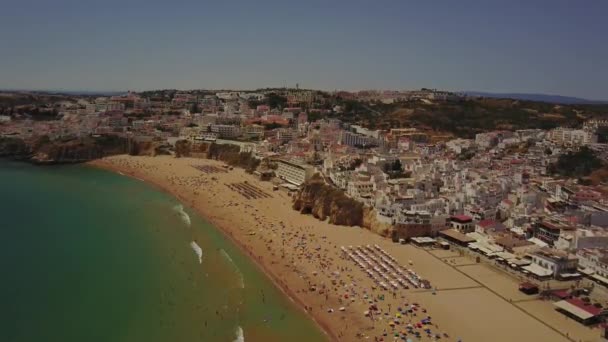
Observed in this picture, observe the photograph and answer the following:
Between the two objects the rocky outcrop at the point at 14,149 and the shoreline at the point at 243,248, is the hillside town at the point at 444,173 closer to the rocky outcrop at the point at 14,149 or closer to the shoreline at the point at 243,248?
the rocky outcrop at the point at 14,149

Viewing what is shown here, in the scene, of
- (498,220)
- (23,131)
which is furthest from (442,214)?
(23,131)

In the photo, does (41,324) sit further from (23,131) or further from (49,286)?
(23,131)

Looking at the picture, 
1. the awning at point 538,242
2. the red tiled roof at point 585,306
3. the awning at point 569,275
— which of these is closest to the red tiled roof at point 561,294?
the red tiled roof at point 585,306

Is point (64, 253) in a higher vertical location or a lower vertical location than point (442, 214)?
lower

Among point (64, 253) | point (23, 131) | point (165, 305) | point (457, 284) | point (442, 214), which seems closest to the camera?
point (165, 305)

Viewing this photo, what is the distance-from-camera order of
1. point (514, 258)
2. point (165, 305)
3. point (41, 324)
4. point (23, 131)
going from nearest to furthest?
point (41, 324)
point (165, 305)
point (514, 258)
point (23, 131)

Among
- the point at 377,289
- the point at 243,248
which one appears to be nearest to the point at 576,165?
the point at 377,289
